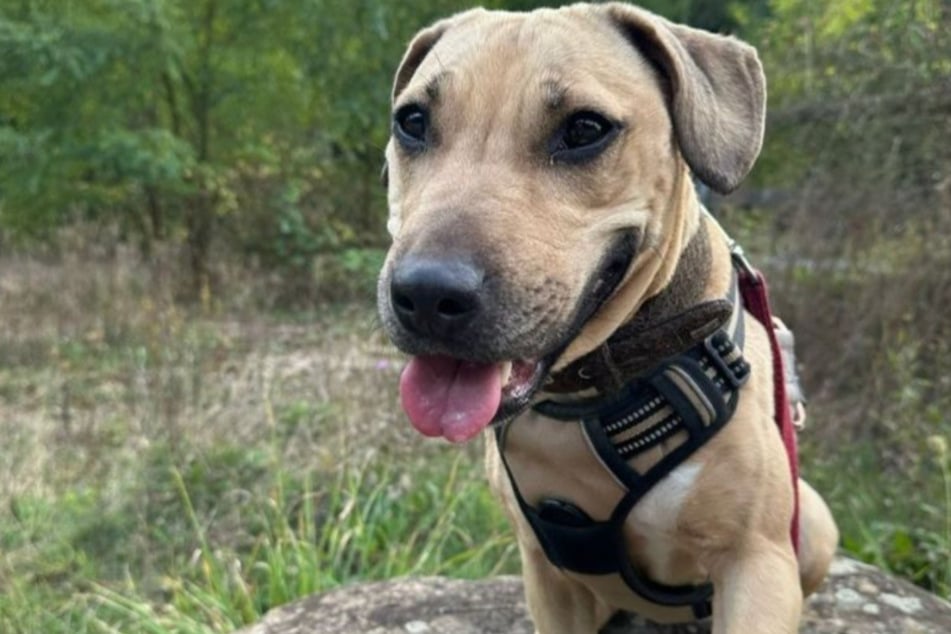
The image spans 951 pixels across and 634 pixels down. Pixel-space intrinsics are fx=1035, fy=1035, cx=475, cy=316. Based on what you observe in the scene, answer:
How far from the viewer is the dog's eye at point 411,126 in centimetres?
224

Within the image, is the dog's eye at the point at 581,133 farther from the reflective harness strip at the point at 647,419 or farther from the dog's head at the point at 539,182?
the reflective harness strip at the point at 647,419

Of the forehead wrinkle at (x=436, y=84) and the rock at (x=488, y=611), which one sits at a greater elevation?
the forehead wrinkle at (x=436, y=84)

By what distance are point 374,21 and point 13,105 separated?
337 centimetres

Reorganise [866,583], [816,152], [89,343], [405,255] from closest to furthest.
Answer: [405,255]
[866,583]
[816,152]
[89,343]

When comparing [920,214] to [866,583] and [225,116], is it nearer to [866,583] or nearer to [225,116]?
[866,583]

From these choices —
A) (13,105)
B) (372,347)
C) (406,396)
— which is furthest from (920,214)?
(13,105)

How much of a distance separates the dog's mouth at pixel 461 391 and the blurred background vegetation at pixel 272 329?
75.8 inches

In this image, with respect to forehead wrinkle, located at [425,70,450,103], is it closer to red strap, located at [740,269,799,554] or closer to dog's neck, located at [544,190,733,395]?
dog's neck, located at [544,190,733,395]

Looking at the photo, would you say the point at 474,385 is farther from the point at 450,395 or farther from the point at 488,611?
the point at 488,611

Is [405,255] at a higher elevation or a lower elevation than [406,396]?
higher

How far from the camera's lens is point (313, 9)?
981 centimetres

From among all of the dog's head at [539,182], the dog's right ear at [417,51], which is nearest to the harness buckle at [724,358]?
the dog's head at [539,182]

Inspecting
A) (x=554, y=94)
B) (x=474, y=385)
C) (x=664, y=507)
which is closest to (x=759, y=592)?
(x=664, y=507)

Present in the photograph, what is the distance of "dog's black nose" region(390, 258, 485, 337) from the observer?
5.95 ft
